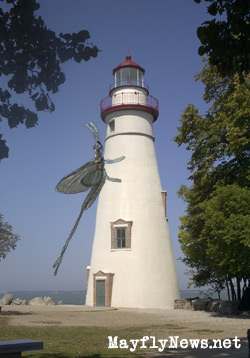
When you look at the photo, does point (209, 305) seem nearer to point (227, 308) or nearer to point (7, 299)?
point (227, 308)

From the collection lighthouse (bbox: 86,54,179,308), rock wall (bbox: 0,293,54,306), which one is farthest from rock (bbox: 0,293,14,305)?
lighthouse (bbox: 86,54,179,308)

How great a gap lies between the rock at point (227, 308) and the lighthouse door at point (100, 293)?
8.31 meters

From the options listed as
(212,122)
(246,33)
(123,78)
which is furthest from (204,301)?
(246,33)

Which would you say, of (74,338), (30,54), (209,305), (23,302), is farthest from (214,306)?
(30,54)

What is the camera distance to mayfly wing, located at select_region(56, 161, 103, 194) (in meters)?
8.45


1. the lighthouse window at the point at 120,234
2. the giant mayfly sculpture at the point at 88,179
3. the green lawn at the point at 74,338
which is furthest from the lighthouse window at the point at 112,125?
the giant mayfly sculpture at the point at 88,179

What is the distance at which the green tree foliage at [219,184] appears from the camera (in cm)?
1814

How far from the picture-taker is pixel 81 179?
28.3ft

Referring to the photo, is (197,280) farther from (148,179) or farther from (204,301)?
(148,179)

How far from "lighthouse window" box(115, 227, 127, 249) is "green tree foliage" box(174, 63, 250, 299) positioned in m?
4.45

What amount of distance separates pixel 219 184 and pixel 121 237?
29.2 feet

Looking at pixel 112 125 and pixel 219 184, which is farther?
pixel 112 125

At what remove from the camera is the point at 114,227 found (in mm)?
27578

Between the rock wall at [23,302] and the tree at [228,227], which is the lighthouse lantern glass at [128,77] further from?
the rock wall at [23,302]
